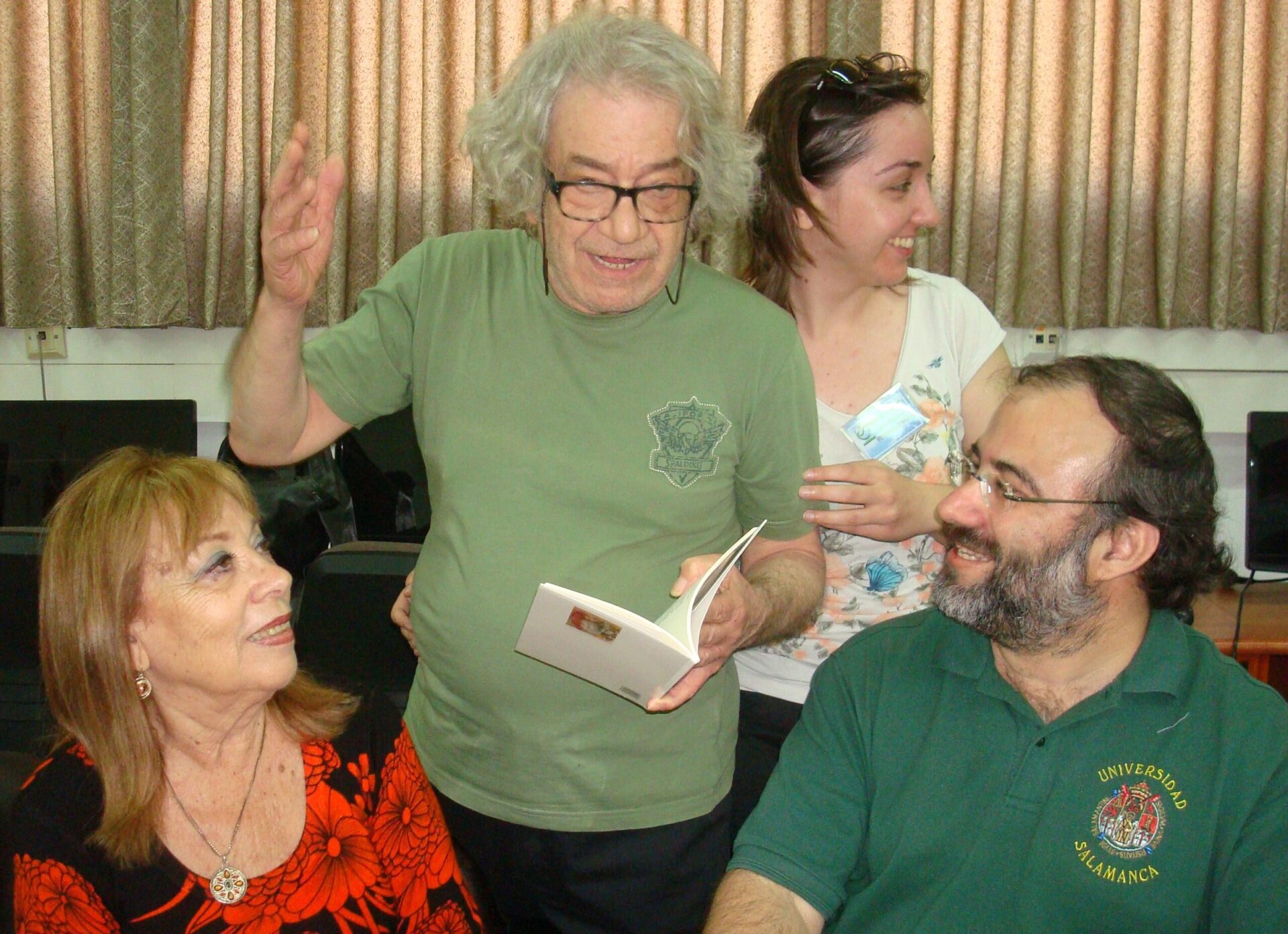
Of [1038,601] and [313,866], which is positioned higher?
[1038,601]

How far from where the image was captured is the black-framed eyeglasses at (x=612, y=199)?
1592mm

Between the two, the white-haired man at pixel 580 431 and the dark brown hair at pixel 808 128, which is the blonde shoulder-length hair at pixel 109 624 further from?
the dark brown hair at pixel 808 128

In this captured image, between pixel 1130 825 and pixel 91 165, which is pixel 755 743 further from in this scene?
pixel 91 165

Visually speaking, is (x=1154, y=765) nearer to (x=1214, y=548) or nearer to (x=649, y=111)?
(x=1214, y=548)

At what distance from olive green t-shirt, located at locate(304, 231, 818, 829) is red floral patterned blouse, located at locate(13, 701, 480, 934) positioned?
9cm

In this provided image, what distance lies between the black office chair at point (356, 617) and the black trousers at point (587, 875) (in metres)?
0.67

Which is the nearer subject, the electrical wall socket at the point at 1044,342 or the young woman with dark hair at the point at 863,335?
the young woman with dark hair at the point at 863,335

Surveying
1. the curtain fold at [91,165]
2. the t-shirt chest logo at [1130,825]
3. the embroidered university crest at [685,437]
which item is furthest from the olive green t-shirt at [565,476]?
the curtain fold at [91,165]

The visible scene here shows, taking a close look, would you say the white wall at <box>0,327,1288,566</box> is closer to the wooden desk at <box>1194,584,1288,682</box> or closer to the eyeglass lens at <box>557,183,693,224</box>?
the wooden desk at <box>1194,584,1288,682</box>

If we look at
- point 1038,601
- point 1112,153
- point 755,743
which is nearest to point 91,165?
point 755,743

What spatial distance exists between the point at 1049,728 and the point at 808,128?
3.54 feet

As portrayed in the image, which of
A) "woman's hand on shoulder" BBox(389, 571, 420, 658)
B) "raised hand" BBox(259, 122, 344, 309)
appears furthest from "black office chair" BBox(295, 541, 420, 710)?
"raised hand" BBox(259, 122, 344, 309)

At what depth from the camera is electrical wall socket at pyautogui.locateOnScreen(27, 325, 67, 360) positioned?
162 inches

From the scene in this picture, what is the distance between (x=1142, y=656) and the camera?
1521 mm
